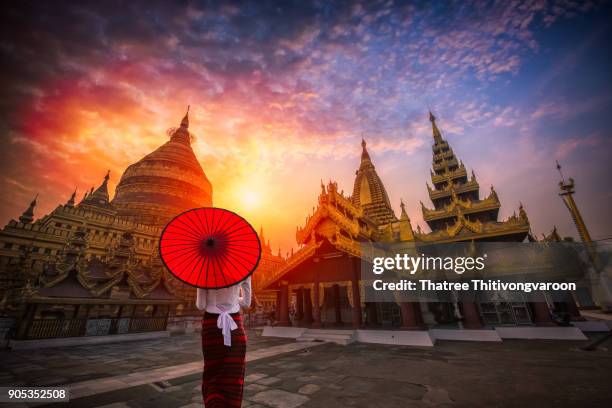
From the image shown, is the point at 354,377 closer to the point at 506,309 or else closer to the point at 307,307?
the point at 307,307

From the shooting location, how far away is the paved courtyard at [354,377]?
4.05 meters

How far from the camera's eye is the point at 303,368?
6.33m

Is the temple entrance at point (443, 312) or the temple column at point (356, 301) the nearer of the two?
the temple column at point (356, 301)

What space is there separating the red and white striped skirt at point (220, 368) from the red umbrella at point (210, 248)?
47cm

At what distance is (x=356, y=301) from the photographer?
39.2 ft

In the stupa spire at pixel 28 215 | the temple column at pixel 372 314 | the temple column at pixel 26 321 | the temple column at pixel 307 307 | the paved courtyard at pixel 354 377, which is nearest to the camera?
the paved courtyard at pixel 354 377

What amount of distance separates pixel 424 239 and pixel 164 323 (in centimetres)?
1735

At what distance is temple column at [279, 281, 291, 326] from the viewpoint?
1379 centimetres

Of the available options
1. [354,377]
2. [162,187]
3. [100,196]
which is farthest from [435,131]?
[100,196]

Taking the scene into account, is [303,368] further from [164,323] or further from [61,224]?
[61,224]

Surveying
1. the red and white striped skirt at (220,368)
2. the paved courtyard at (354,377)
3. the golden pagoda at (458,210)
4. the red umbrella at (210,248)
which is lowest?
the paved courtyard at (354,377)

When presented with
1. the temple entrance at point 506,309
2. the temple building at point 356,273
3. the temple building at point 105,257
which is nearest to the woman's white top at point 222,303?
the temple building at point 356,273

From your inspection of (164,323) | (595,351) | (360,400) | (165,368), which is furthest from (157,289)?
(595,351)

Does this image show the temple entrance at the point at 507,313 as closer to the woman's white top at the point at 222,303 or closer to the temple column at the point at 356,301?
the temple column at the point at 356,301
